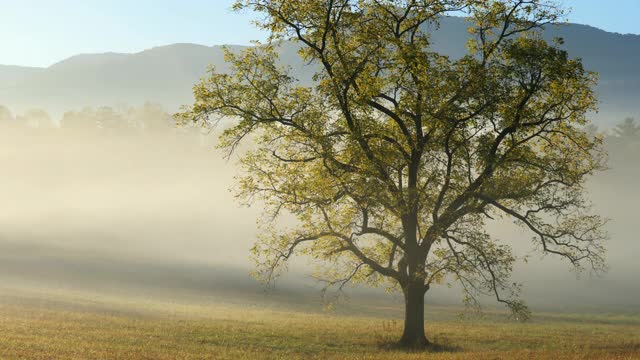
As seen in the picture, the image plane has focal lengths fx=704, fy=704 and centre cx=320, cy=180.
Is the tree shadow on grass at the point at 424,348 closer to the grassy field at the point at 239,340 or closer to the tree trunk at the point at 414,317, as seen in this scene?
the grassy field at the point at 239,340

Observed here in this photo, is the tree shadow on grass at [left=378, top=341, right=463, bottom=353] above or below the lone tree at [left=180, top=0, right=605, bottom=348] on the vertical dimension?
below

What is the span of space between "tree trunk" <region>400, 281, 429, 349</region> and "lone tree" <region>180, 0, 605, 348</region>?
67 millimetres

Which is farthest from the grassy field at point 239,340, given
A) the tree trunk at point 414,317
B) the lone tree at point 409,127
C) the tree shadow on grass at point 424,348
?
the lone tree at point 409,127

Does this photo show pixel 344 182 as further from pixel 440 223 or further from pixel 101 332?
pixel 101 332

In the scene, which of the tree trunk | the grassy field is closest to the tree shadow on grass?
the grassy field

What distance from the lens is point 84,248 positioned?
111812 millimetres

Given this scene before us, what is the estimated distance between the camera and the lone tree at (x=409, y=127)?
3152 cm

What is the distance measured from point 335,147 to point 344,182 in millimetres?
2148

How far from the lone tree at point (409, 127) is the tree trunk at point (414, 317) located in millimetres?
67

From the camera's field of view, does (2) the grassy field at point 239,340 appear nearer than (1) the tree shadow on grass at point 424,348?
Yes

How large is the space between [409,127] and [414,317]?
9.09 metres

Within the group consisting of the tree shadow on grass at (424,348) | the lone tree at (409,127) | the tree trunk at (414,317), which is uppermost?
the lone tree at (409,127)

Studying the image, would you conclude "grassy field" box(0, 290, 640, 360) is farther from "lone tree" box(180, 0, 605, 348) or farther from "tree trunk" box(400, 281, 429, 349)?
"lone tree" box(180, 0, 605, 348)

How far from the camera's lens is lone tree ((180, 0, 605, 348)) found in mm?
31516
